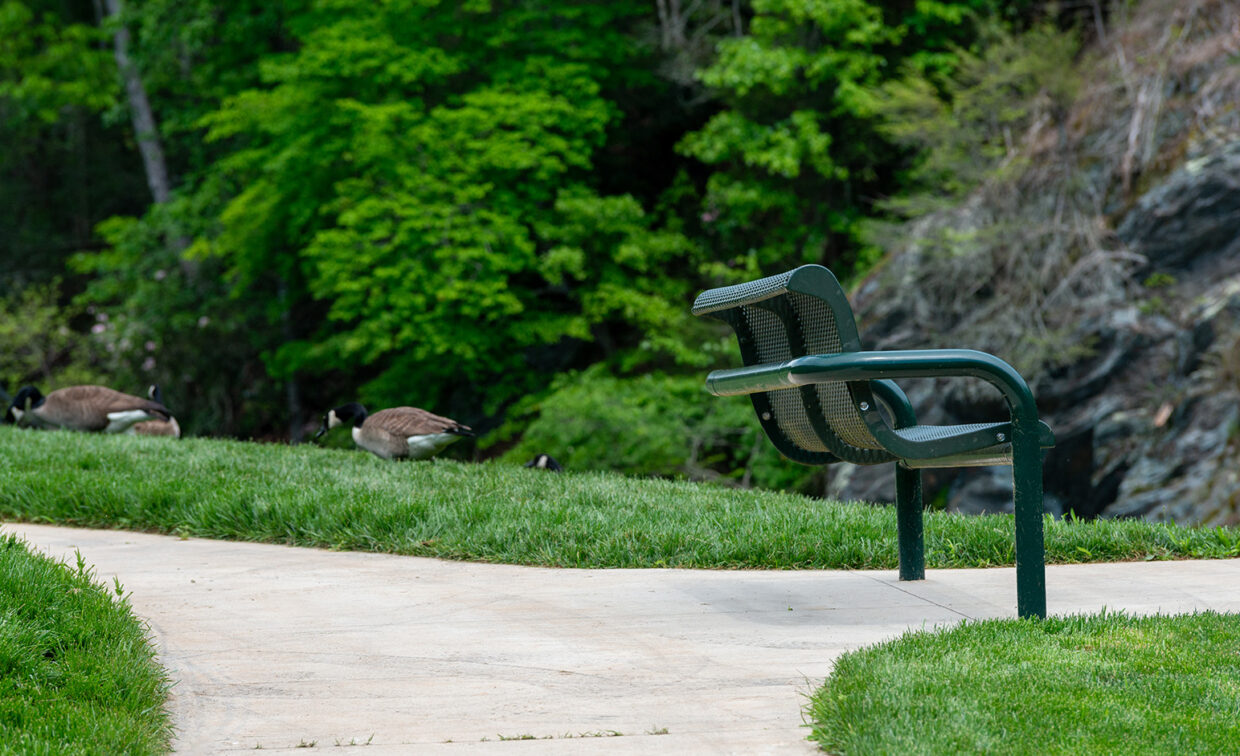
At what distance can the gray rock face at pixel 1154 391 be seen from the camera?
1105 cm

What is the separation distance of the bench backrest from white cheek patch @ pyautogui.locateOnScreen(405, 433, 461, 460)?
13.2 ft

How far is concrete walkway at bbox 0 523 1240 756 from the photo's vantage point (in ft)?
10.3

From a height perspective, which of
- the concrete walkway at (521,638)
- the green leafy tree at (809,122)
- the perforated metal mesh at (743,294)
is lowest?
the concrete walkway at (521,638)

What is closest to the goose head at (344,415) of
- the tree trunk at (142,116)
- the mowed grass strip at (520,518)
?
the mowed grass strip at (520,518)

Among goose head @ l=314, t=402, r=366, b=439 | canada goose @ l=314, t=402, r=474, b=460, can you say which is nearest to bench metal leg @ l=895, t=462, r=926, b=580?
canada goose @ l=314, t=402, r=474, b=460

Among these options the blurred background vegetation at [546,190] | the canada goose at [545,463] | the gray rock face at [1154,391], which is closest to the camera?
the canada goose at [545,463]

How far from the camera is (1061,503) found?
1237 centimetres

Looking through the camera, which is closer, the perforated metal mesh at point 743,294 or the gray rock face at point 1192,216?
the perforated metal mesh at point 743,294

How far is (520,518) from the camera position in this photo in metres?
6.00

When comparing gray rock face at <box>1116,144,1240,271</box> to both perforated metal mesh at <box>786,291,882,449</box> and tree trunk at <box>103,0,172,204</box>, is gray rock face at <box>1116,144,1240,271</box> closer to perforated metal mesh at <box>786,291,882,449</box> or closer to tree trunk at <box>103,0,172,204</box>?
perforated metal mesh at <box>786,291,882,449</box>

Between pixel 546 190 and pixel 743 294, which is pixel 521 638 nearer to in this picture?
pixel 743 294

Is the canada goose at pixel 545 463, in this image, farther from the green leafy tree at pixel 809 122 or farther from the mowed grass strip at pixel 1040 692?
the green leafy tree at pixel 809 122

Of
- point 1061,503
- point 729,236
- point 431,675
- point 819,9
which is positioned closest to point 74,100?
point 729,236

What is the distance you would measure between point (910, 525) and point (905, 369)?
123 cm
